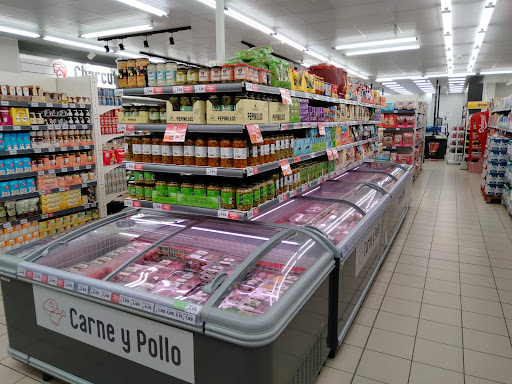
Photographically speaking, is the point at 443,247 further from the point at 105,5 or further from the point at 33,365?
the point at 105,5

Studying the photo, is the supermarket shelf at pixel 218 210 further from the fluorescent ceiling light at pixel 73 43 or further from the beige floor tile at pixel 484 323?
the fluorescent ceiling light at pixel 73 43

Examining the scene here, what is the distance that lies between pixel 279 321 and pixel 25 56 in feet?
38.0

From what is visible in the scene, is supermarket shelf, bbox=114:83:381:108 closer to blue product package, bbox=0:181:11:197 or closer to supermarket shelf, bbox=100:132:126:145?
blue product package, bbox=0:181:11:197

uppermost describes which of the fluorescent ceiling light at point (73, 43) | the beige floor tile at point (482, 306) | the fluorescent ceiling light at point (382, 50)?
the fluorescent ceiling light at point (382, 50)

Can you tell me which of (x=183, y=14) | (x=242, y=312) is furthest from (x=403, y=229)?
(x=183, y=14)

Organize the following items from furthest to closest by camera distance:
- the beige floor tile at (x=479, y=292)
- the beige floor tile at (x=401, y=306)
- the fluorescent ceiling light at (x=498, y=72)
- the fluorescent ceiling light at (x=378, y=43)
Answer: the fluorescent ceiling light at (x=498, y=72) < the fluorescent ceiling light at (x=378, y=43) < the beige floor tile at (x=479, y=292) < the beige floor tile at (x=401, y=306)

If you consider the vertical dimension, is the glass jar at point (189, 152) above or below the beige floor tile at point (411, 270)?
above

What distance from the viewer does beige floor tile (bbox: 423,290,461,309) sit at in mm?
3896

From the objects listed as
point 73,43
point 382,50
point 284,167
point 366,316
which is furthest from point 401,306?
point 73,43

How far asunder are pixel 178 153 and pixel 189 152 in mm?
114

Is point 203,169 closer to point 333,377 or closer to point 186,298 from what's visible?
point 186,298

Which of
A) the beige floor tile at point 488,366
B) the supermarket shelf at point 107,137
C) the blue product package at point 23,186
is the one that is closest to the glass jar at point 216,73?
the beige floor tile at point 488,366

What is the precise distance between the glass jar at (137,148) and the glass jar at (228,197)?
2.79ft

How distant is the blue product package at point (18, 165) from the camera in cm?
501
